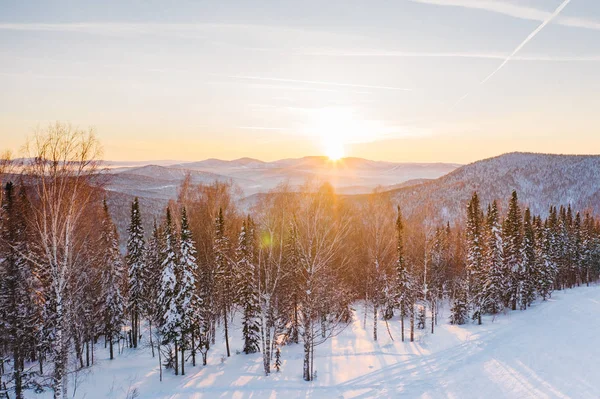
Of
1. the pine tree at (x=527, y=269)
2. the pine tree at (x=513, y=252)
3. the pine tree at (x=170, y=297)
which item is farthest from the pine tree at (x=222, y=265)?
the pine tree at (x=527, y=269)

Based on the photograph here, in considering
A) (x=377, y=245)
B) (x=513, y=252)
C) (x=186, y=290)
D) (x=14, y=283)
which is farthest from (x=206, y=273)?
(x=513, y=252)

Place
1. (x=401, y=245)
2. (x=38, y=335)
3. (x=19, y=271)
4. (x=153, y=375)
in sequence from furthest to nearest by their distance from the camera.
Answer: (x=401, y=245) → (x=153, y=375) → (x=38, y=335) → (x=19, y=271)

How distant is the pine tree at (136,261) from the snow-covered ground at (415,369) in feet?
18.6

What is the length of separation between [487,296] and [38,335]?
46.4 metres

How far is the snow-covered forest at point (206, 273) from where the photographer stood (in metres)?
15.0

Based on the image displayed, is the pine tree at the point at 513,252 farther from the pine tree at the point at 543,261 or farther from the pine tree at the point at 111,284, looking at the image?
the pine tree at the point at 111,284

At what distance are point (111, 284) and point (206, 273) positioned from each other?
11839mm

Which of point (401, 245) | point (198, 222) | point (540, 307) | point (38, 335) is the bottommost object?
point (540, 307)

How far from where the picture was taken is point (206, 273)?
34.0 metres

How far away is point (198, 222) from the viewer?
33.4 m

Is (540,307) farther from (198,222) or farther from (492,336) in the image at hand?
(198,222)

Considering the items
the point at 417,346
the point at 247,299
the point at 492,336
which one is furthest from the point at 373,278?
the point at 247,299

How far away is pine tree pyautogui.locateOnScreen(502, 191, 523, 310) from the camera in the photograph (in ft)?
148

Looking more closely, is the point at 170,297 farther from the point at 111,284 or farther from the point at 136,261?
the point at 111,284
